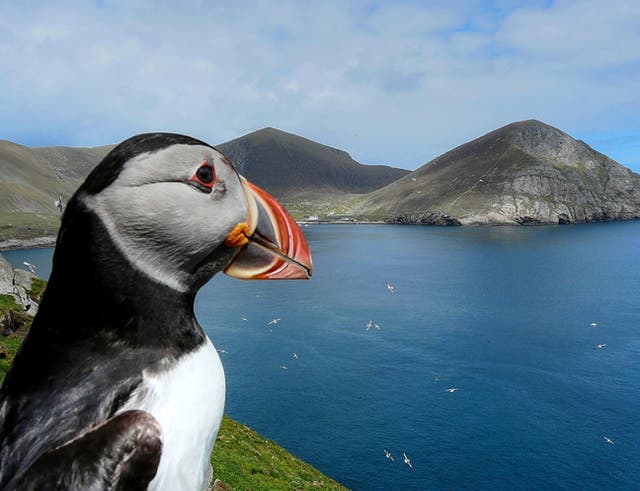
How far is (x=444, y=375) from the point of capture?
38.5m

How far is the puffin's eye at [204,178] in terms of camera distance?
2.43 m

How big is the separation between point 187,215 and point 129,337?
0.64 meters

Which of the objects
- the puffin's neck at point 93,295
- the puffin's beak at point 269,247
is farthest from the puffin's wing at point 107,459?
the puffin's beak at point 269,247

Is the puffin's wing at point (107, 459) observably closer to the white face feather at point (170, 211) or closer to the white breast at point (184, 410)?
the white breast at point (184, 410)

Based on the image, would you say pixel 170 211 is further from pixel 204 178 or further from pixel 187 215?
pixel 204 178

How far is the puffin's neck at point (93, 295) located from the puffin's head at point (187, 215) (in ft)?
→ 0.24

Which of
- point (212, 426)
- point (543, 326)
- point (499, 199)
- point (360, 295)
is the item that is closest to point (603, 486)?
point (543, 326)

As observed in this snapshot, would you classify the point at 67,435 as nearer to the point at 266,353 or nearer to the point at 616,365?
the point at 266,353

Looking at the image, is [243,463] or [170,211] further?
[243,463]

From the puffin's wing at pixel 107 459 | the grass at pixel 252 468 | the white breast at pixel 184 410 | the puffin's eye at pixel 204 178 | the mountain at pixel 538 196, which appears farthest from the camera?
the mountain at pixel 538 196

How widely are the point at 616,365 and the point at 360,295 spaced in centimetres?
3082

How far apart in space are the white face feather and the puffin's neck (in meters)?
0.08

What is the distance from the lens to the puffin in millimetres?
2041

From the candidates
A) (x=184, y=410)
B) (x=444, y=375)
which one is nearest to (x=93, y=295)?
(x=184, y=410)
